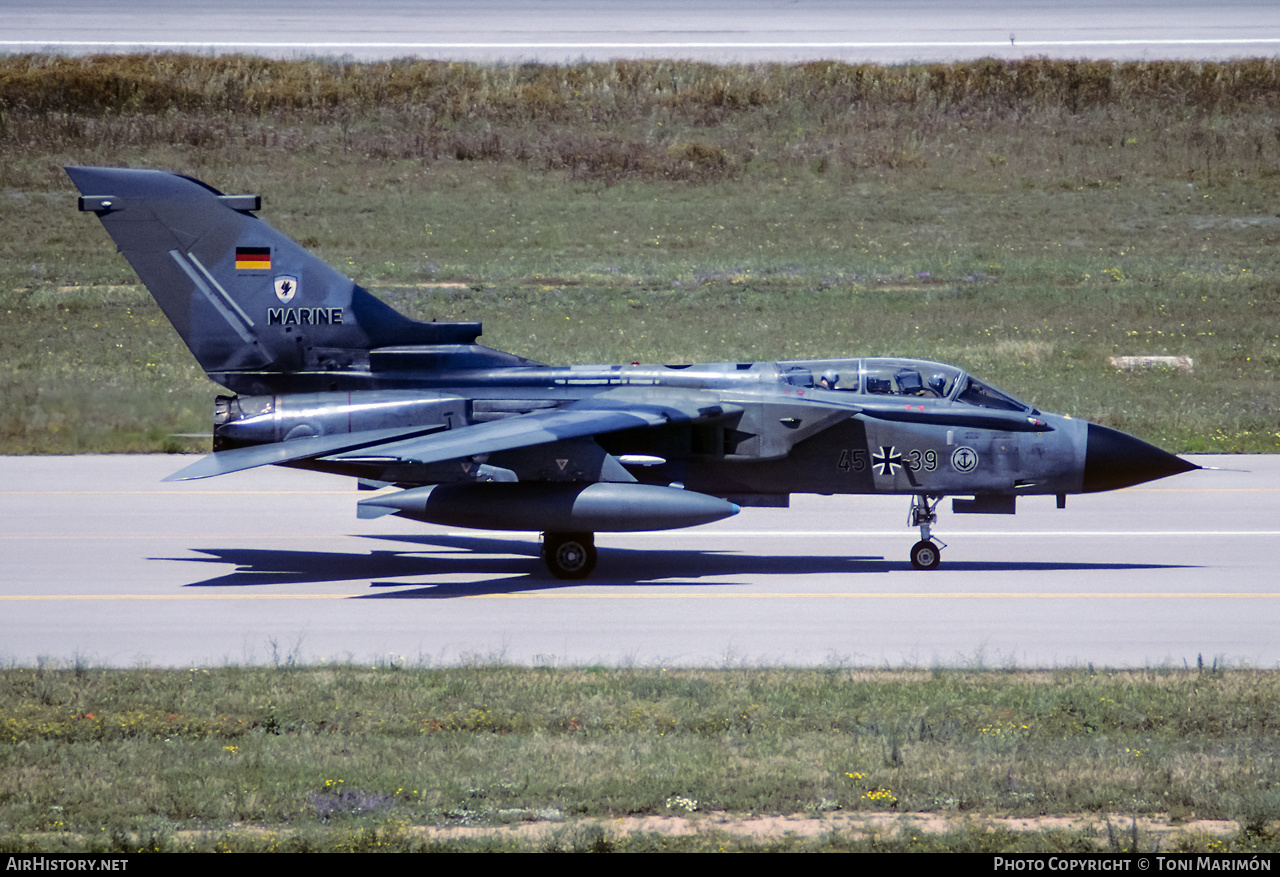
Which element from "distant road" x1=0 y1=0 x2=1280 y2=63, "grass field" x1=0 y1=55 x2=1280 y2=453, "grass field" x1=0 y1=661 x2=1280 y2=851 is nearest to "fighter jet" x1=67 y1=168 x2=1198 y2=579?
"grass field" x1=0 y1=661 x2=1280 y2=851

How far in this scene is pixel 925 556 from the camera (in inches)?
587

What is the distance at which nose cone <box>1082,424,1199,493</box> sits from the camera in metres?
14.6

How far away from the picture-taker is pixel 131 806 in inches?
295

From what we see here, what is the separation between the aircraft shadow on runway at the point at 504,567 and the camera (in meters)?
14.4

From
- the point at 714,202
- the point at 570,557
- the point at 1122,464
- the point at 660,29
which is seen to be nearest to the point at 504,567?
the point at 570,557

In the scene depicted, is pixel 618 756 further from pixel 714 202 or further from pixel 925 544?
pixel 714 202

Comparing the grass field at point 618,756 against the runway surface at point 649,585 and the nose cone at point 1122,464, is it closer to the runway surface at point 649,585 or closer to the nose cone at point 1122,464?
the runway surface at point 649,585

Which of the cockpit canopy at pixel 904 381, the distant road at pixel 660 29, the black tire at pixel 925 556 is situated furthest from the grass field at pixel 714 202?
the black tire at pixel 925 556

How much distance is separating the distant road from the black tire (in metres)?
35.3

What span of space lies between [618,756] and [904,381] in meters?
7.95

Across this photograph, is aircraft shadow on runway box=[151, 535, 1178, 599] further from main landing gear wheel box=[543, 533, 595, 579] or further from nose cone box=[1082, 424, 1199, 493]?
nose cone box=[1082, 424, 1199, 493]
